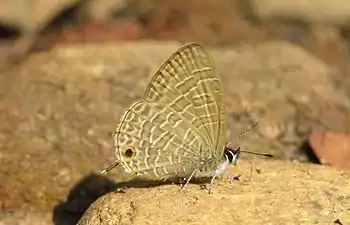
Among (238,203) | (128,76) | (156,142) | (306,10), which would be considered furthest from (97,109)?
(306,10)

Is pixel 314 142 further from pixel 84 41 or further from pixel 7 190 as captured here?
pixel 84 41

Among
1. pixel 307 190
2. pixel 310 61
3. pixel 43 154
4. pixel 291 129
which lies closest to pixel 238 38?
pixel 310 61

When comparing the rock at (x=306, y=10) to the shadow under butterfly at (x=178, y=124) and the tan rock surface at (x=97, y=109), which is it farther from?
the shadow under butterfly at (x=178, y=124)

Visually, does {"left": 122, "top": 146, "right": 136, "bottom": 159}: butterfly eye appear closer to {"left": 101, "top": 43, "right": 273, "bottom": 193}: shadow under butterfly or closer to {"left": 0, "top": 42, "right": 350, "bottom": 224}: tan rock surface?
{"left": 101, "top": 43, "right": 273, "bottom": 193}: shadow under butterfly

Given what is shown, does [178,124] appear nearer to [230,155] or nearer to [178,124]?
[178,124]

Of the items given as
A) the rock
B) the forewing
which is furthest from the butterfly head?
the rock
